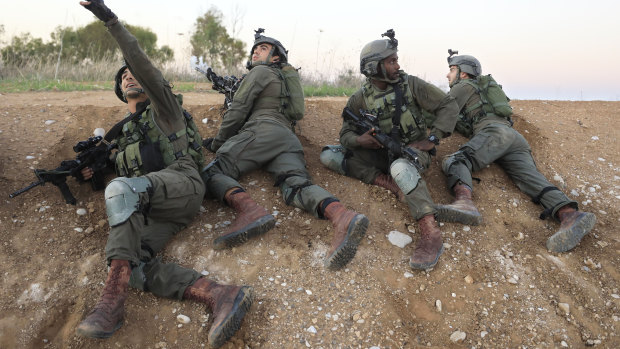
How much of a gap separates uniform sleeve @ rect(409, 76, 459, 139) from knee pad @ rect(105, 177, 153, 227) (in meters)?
2.71

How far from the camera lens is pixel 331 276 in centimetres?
335

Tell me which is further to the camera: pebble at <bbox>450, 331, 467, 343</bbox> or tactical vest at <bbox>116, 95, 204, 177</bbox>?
tactical vest at <bbox>116, 95, 204, 177</bbox>

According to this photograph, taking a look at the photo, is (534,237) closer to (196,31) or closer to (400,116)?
(400,116)

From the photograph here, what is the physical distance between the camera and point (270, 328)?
2967mm

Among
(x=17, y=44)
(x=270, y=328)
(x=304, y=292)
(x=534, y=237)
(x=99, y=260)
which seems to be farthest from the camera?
(x=17, y=44)

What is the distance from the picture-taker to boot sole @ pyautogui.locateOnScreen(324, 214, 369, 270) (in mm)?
3307

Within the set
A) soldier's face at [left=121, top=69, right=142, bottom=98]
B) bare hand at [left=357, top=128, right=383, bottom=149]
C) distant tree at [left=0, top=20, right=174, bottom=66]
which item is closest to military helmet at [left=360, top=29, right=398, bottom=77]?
bare hand at [left=357, top=128, right=383, bottom=149]

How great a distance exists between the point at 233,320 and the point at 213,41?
14.4 metres

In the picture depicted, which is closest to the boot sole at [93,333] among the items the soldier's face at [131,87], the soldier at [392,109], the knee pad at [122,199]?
the knee pad at [122,199]

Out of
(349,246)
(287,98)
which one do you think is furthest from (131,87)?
(349,246)

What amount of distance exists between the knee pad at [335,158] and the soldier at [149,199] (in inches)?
Answer: 55.0

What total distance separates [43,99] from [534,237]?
6.56 metres

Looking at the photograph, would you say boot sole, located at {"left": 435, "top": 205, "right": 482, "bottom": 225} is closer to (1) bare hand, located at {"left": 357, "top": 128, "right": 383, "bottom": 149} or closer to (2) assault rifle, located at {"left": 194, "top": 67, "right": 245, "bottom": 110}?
(1) bare hand, located at {"left": 357, "top": 128, "right": 383, "bottom": 149}

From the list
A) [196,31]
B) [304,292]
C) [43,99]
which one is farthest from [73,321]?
[196,31]
